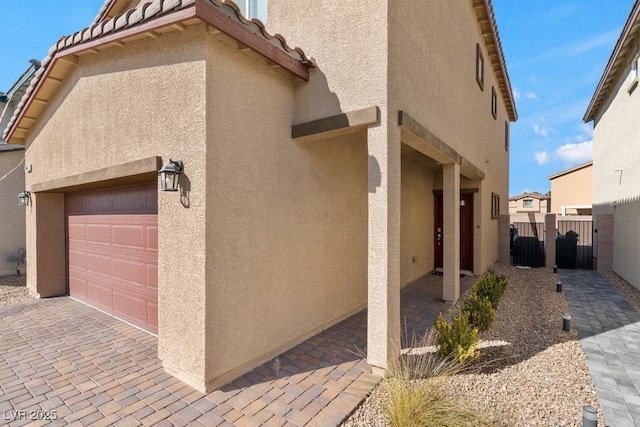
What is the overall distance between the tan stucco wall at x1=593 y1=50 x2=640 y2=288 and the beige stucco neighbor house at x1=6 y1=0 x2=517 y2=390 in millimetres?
7351

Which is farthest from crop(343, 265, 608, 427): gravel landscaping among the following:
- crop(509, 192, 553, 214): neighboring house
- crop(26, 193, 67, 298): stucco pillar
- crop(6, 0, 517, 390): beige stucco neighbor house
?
crop(509, 192, 553, 214): neighboring house

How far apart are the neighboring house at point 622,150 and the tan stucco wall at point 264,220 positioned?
10563mm

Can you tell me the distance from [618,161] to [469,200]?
6.45 m

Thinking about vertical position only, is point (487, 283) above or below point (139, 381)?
above

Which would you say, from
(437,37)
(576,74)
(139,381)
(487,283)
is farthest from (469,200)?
(576,74)

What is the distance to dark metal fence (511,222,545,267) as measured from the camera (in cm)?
1470

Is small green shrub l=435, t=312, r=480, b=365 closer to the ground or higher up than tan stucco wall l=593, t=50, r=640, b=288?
closer to the ground

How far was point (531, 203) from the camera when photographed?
42.8 metres

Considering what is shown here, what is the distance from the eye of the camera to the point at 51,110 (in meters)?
7.84

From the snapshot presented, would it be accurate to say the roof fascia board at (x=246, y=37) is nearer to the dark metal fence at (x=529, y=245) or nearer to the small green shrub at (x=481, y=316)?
the small green shrub at (x=481, y=316)

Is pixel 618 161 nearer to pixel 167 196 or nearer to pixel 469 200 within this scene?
pixel 469 200

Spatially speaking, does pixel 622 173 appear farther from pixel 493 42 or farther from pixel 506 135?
pixel 493 42

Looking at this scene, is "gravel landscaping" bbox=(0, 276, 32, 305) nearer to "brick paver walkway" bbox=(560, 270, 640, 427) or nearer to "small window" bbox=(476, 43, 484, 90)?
"brick paver walkway" bbox=(560, 270, 640, 427)

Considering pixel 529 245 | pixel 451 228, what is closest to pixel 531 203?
pixel 529 245
